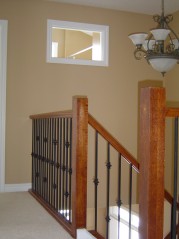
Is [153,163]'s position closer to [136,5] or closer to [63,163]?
[63,163]

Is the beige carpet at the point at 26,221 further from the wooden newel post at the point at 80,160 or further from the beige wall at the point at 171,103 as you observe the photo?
the beige wall at the point at 171,103

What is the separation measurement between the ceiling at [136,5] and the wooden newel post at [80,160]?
8.82ft

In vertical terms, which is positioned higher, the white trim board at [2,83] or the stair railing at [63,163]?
the white trim board at [2,83]

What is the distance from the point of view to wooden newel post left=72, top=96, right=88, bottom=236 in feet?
8.46

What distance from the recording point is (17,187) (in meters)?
4.61

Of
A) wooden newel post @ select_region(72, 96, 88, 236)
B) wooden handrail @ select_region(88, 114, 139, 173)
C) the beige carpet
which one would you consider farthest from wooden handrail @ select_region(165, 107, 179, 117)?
the beige carpet

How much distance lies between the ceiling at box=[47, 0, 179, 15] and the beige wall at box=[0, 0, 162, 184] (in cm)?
12

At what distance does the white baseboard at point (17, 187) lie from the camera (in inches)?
180

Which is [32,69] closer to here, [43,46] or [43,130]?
[43,46]

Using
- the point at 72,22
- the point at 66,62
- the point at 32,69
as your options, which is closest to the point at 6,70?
the point at 32,69

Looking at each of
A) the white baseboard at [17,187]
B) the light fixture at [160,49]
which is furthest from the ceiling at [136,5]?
the white baseboard at [17,187]

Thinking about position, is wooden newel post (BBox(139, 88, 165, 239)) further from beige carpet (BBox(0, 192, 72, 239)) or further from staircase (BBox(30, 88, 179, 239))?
beige carpet (BBox(0, 192, 72, 239))

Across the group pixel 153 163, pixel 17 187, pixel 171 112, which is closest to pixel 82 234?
pixel 153 163

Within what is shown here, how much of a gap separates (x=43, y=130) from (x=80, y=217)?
1589mm
